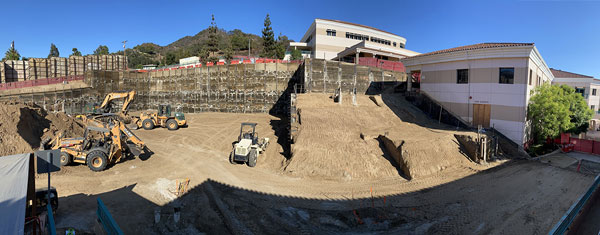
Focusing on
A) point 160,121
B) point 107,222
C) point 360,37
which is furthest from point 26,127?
point 360,37

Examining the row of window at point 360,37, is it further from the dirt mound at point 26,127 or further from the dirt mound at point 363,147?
the dirt mound at point 26,127

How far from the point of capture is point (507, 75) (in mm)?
18906

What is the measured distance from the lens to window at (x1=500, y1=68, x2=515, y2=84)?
61.2 feet

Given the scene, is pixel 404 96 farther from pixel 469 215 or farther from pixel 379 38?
pixel 379 38

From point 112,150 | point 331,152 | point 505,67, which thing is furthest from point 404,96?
point 112,150

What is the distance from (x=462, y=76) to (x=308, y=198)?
16.8 metres

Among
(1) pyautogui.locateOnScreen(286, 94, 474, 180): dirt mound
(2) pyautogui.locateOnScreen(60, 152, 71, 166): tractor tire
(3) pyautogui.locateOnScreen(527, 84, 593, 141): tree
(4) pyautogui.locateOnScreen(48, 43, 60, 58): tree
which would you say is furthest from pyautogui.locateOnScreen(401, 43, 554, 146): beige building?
(4) pyautogui.locateOnScreen(48, 43, 60, 58): tree

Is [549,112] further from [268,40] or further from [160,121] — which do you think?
[268,40]

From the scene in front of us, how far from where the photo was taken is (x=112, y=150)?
47.0 ft

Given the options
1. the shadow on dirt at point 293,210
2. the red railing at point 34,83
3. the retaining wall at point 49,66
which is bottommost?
the shadow on dirt at point 293,210

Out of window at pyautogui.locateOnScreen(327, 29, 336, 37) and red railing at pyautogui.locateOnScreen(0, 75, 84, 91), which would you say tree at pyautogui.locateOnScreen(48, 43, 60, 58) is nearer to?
red railing at pyautogui.locateOnScreen(0, 75, 84, 91)

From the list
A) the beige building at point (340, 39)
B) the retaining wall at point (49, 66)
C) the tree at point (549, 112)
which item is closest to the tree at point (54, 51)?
the retaining wall at point (49, 66)

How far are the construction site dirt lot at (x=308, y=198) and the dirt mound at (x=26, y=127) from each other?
361 centimetres

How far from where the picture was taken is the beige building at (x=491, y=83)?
60.1 feet
